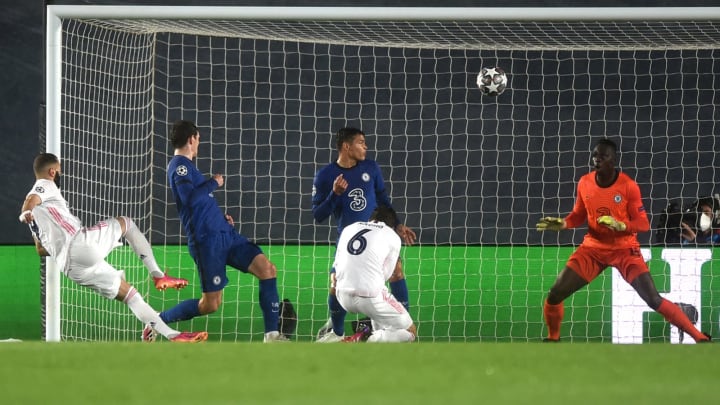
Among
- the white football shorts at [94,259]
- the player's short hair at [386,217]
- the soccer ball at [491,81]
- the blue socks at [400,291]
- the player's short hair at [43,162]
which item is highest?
the soccer ball at [491,81]

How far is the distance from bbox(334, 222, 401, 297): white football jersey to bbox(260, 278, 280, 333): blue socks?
23.9 inches

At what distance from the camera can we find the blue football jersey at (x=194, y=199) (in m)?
6.96

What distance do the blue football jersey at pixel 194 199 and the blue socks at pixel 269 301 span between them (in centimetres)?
47

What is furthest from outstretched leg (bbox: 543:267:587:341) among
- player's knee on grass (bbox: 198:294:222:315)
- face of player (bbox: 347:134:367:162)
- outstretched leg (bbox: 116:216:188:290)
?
outstretched leg (bbox: 116:216:188:290)

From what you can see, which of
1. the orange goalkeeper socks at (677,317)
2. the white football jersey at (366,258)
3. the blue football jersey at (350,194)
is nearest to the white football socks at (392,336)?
the white football jersey at (366,258)

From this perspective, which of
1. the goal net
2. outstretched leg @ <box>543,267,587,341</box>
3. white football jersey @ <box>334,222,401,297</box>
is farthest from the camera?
the goal net

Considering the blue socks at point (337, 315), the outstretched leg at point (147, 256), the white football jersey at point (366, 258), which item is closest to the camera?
the white football jersey at point (366, 258)

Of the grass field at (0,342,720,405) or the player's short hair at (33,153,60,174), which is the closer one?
the grass field at (0,342,720,405)

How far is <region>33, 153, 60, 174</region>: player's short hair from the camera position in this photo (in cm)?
730

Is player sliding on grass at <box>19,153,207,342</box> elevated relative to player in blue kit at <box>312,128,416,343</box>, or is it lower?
lower

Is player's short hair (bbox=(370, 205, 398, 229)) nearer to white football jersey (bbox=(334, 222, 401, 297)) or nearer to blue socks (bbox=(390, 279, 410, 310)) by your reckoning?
white football jersey (bbox=(334, 222, 401, 297))

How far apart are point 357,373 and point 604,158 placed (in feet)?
13.0

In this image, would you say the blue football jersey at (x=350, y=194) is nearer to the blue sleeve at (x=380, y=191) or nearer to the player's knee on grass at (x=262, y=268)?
the blue sleeve at (x=380, y=191)

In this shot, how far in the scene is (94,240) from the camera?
24.3 feet
